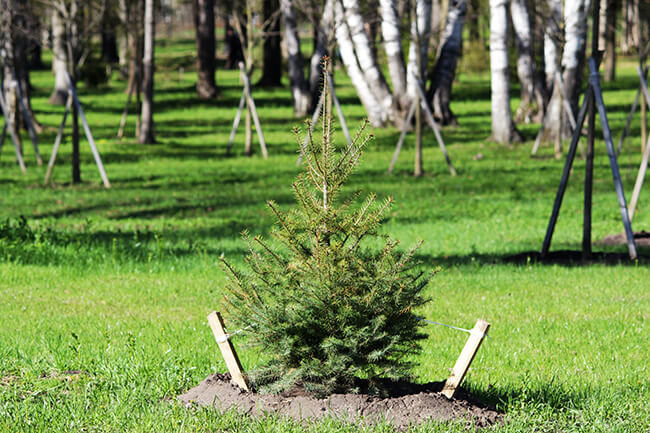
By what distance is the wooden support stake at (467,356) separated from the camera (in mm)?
4352

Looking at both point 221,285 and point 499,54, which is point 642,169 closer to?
point 221,285

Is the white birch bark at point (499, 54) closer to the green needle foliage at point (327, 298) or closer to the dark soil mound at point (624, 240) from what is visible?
the dark soil mound at point (624, 240)

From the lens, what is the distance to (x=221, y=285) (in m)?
8.52

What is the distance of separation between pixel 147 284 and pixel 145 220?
467cm

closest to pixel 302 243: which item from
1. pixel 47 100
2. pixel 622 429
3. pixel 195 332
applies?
pixel 622 429

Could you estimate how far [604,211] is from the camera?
13758 mm

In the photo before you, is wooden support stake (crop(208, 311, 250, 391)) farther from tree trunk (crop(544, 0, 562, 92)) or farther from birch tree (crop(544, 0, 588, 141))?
tree trunk (crop(544, 0, 562, 92))

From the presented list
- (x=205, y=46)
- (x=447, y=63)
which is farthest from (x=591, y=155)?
(x=205, y=46)

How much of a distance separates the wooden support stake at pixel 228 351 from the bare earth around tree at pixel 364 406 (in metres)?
0.07

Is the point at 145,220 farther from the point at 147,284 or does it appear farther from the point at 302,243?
the point at 302,243

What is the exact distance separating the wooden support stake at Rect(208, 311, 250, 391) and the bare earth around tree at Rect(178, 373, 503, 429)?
0.22 feet

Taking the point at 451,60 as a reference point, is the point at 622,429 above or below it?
below

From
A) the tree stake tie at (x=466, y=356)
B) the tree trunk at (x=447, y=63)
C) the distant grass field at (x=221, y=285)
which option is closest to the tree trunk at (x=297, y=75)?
the tree trunk at (x=447, y=63)

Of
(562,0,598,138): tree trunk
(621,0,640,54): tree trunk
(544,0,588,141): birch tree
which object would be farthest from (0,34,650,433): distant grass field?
(621,0,640,54): tree trunk
